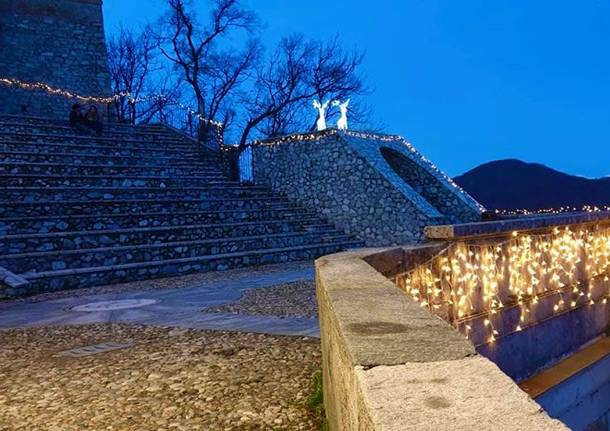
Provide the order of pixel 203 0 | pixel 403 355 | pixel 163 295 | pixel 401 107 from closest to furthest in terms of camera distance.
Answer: pixel 403 355 < pixel 163 295 < pixel 203 0 < pixel 401 107

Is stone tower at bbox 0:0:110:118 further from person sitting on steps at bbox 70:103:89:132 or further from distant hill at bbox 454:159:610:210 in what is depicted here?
distant hill at bbox 454:159:610:210

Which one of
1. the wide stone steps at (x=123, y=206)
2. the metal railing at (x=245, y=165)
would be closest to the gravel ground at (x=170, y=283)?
the wide stone steps at (x=123, y=206)

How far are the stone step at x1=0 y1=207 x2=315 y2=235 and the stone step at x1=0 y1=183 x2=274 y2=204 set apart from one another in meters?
0.58

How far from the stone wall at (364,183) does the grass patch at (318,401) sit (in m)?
8.78

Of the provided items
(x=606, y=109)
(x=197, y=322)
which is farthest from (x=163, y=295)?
(x=606, y=109)

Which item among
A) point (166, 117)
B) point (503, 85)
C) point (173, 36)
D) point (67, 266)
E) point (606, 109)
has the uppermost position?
point (503, 85)

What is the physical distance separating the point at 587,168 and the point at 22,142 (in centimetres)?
18661

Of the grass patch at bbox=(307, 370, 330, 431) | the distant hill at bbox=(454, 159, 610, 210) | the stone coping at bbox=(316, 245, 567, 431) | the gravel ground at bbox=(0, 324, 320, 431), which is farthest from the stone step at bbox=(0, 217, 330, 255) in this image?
the distant hill at bbox=(454, 159, 610, 210)

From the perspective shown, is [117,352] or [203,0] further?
[203,0]

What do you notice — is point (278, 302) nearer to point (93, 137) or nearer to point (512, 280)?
point (512, 280)

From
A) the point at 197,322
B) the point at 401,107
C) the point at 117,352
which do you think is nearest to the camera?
the point at 117,352

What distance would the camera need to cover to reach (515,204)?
2664 cm

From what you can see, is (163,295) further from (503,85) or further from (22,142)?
(503,85)

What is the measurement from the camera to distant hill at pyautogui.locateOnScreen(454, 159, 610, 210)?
79.7 feet
